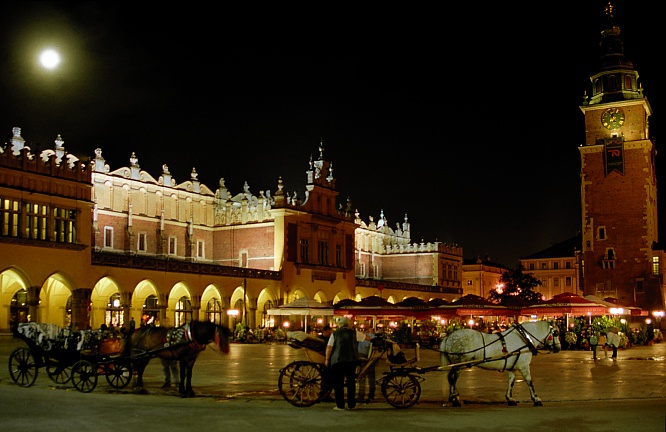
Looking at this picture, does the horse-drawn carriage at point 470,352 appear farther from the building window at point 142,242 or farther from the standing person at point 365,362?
the building window at point 142,242

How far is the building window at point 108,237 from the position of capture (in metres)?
52.7

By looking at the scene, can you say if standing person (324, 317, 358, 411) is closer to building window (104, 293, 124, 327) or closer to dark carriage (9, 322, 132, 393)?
dark carriage (9, 322, 132, 393)

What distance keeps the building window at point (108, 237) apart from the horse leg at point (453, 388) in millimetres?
40613

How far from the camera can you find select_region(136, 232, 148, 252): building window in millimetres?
55344

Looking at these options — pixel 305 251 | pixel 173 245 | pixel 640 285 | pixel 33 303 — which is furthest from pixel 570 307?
pixel 173 245

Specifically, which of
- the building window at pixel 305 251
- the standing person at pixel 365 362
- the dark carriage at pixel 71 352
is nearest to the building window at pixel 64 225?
the building window at pixel 305 251

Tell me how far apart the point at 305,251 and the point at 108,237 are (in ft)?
49.0

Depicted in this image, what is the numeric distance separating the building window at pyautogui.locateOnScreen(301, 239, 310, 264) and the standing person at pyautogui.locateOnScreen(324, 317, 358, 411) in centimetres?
4623

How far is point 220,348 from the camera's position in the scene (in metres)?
16.8

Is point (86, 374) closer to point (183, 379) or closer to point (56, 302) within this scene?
point (183, 379)

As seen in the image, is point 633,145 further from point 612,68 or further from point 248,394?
point 248,394

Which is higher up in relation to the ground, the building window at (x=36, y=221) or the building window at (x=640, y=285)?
the building window at (x=36, y=221)

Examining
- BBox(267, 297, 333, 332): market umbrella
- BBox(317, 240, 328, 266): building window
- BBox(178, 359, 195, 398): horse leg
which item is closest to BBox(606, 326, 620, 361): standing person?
BBox(267, 297, 333, 332): market umbrella

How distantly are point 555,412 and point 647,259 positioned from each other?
53811 millimetres
